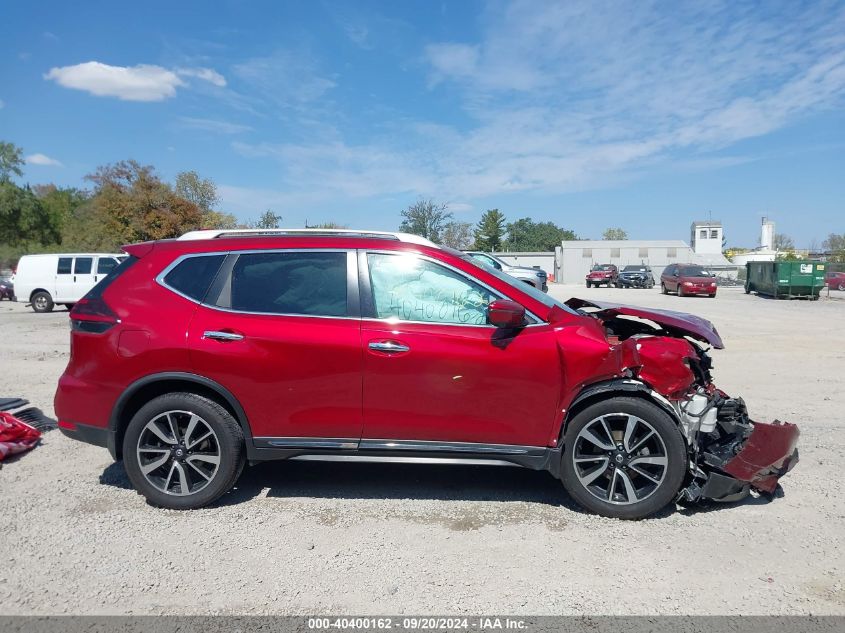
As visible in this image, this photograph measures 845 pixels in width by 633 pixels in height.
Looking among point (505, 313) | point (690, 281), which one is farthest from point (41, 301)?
point (690, 281)

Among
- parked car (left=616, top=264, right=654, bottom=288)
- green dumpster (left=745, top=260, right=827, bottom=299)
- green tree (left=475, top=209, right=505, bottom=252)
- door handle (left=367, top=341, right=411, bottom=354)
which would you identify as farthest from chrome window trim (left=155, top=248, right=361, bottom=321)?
green tree (left=475, top=209, right=505, bottom=252)

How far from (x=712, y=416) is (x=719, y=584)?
125 centimetres

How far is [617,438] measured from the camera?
3.84 m

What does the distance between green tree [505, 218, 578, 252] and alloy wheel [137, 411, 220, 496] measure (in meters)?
118

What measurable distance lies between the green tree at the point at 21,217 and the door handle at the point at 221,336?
56.6m

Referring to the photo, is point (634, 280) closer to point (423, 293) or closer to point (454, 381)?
point (423, 293)

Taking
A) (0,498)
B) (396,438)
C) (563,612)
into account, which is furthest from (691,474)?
(0,498)

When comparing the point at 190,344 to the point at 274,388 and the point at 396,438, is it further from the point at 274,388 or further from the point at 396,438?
the point at 396,438

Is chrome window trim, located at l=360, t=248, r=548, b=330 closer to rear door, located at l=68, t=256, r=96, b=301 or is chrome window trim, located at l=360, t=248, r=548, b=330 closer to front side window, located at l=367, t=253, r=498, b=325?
front side window, located at l=367, t=253, r=498, b=325

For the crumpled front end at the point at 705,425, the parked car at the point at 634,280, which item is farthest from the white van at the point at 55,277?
the parked car at the point at 634,280

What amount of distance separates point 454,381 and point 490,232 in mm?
83337

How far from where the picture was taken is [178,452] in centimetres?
394

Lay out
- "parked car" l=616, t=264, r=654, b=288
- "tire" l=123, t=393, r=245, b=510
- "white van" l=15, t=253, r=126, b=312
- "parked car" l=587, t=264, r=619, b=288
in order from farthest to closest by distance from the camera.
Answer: "parked car" l=587, t=264, r=619, b=288 < "parked car" l=616, t=264, r=654, b=288 < "white van" l=15, t=253, r=126, b=312 < "tire" l=123, t=393, r=245, b=510

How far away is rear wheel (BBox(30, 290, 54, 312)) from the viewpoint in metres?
19.8
